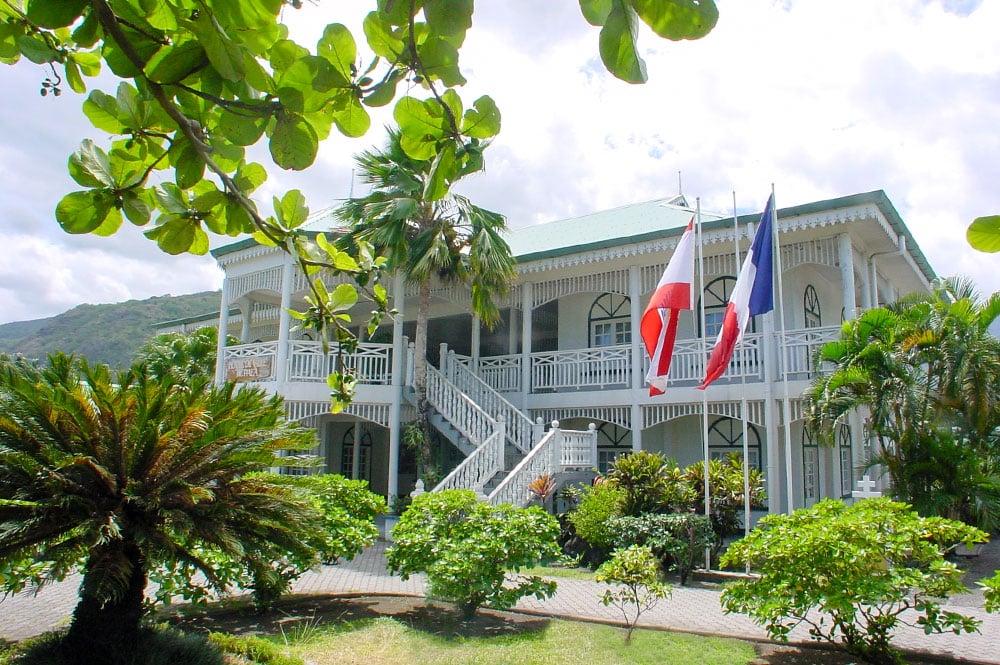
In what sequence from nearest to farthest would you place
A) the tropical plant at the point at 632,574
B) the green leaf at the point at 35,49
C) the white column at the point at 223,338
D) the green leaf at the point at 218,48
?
the green leaf at the point at 218,48, the green leaf at the point at 35,49, the tropical plant at the point at 632,574, the white column at the point at 223,338

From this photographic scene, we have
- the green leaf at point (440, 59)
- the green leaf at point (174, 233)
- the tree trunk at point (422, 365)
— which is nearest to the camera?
the green leaf at point (440, 59)

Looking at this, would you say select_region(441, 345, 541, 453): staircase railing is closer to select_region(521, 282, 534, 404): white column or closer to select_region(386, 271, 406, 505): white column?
select_region(521, 282, 534, 404): white column

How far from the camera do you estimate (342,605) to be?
8.49 metres

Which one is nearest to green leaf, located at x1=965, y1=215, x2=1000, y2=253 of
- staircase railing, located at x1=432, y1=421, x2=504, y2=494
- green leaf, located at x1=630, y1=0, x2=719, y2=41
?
green leaf, located at x1=630, y1=0, x2=719, y2=41

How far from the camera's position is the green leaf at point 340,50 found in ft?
4.94

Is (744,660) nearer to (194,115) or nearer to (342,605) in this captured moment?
(342,605)

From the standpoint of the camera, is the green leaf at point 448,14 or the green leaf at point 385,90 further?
the green leaf at point 385,90

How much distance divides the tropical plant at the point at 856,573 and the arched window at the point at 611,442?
429 inches

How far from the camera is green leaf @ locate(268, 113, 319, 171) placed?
5.24ft

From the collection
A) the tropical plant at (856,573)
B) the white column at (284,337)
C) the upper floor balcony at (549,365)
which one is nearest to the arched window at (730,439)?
the upper floor balcony at (549,365)

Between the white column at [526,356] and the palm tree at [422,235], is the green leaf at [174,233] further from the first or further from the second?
the white column at [526,356]

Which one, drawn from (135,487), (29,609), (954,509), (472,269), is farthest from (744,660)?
(472,269)

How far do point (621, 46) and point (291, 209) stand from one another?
116 cm

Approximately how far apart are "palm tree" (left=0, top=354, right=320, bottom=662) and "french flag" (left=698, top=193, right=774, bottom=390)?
647 centimetres
